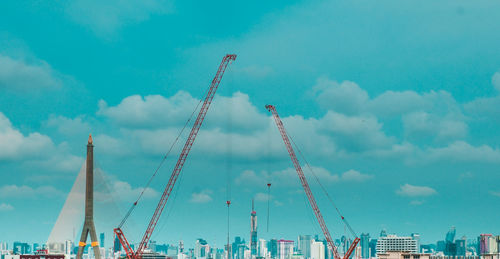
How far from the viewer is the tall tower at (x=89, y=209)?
112938mm

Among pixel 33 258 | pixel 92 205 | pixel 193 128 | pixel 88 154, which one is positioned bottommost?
pixel 33 258

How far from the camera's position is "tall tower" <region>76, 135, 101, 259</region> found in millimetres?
112938

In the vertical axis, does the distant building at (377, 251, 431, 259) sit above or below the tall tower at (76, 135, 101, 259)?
below

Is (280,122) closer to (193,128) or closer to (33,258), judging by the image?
(193,128)

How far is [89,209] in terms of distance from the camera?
375 feet

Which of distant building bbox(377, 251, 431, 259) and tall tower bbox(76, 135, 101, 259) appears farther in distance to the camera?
distant building bbox(377, 251, 431, 259)

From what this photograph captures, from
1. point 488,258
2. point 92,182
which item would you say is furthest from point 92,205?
point 488,258

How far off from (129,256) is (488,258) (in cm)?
8922

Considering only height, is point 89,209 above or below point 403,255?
above

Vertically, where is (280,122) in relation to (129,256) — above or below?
above

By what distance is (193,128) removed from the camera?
565 feet

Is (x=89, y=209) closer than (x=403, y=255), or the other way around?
(x=89, y=209)

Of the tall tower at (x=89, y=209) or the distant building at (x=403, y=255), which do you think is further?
the distant building at (x=403, y=255)

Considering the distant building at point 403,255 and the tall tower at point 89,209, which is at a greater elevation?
the tall tower at point 89,209
